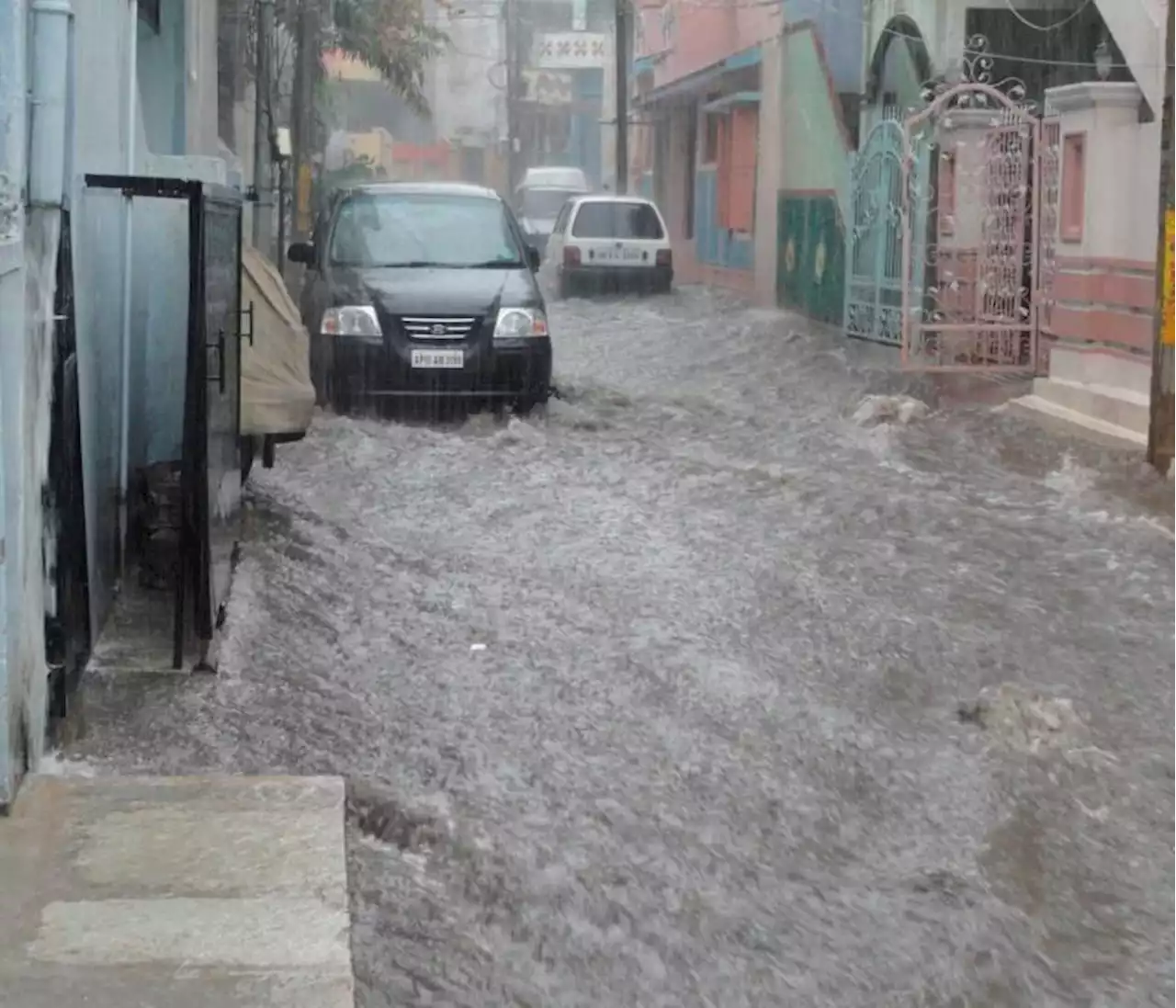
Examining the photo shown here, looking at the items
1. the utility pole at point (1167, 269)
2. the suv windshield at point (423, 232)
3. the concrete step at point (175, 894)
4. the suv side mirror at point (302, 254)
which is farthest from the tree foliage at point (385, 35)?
the concrete step at point (175, 894)

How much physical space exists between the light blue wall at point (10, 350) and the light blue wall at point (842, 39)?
17.7m

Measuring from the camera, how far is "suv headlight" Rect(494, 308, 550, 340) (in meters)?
12.9

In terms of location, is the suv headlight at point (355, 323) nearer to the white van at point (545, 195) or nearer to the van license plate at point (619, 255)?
the van license plate at point (619, 255)

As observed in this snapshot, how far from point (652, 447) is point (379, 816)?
24.3 feet

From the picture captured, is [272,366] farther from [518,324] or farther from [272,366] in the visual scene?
[518,324]

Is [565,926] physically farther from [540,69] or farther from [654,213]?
[540,69]

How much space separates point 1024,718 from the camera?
6.40 m

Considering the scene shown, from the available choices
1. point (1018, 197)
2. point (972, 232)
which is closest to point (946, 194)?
point (972, 232)

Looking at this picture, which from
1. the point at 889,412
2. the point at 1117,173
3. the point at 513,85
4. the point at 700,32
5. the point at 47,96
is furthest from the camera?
the point at 513,85

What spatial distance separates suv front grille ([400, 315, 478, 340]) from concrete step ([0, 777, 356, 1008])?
7898 mm

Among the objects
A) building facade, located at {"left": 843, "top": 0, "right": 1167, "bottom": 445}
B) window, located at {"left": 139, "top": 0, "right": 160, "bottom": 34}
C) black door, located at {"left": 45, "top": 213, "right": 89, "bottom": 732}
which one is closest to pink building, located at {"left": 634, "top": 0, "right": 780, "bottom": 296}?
building facade, located at {"left": 843, "top": 0, "right": 1167, "bottom": 445}

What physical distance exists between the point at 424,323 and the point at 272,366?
174 inches

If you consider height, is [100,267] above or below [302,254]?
below

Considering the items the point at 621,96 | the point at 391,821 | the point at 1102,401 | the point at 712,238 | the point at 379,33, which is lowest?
the point at 391,821
